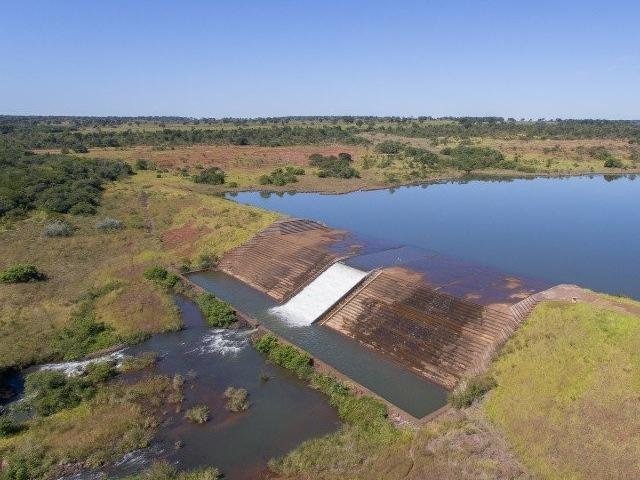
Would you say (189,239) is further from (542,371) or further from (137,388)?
(542,371)

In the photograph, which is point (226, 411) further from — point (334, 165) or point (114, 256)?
point (334, 165)

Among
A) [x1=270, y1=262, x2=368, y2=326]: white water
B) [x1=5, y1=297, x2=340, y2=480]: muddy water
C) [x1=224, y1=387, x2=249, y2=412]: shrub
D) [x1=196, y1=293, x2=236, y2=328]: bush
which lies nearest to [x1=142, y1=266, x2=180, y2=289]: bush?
[x1=196, y1=293, x2=236, y2=328]: bush

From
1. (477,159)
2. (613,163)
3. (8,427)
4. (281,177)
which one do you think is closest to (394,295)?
(8,427)

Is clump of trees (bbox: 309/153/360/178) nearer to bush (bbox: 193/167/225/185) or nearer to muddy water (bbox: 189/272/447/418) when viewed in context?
bush (bbox: 193/167/225/185)

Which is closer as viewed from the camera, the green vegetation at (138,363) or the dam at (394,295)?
the dam at (394,295)

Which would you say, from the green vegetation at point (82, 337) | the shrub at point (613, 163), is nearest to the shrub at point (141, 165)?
the green vegetation at point (82, 337)

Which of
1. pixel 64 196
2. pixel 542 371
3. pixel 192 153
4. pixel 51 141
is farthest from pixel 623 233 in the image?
pixel 51 141

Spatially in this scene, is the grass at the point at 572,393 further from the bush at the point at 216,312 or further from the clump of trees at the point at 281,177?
the clump of trees at the point at 281,177
